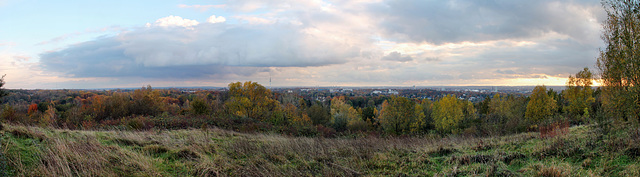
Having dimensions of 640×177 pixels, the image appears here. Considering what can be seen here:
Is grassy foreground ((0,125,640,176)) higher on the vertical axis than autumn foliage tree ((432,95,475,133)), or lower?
higher

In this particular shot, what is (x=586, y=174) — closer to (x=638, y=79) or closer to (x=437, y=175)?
(x=437, y=175)

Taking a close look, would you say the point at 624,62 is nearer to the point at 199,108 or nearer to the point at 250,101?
the point at 199,108

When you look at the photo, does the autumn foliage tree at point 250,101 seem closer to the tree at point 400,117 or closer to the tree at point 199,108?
the tree at point 199,108

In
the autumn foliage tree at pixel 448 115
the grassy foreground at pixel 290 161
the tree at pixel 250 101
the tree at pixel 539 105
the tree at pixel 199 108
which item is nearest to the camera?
the grassy foreground at pixel 290 161

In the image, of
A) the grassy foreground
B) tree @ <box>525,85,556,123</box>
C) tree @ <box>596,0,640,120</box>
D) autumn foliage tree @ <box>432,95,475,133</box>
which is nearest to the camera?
the grassy foreground

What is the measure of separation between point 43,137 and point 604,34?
1886cm

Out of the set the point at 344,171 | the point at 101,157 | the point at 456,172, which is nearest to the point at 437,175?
the point at 456,172

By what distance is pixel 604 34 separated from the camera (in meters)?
10.2

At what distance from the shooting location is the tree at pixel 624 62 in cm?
860

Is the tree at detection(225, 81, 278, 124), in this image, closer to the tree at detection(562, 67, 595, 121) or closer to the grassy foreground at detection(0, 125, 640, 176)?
the grassy foreground at detection(0, 125, 640, 176)

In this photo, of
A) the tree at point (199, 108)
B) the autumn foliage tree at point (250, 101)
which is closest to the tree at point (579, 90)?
the autumn foliage tree at point (250, 101)

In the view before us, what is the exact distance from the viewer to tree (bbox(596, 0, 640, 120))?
8600mm

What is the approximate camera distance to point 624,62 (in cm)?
885

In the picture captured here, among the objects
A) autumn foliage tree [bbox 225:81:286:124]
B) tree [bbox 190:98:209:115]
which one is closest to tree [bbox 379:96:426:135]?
autumn foliage tree [bbox 225:81:286:124]
